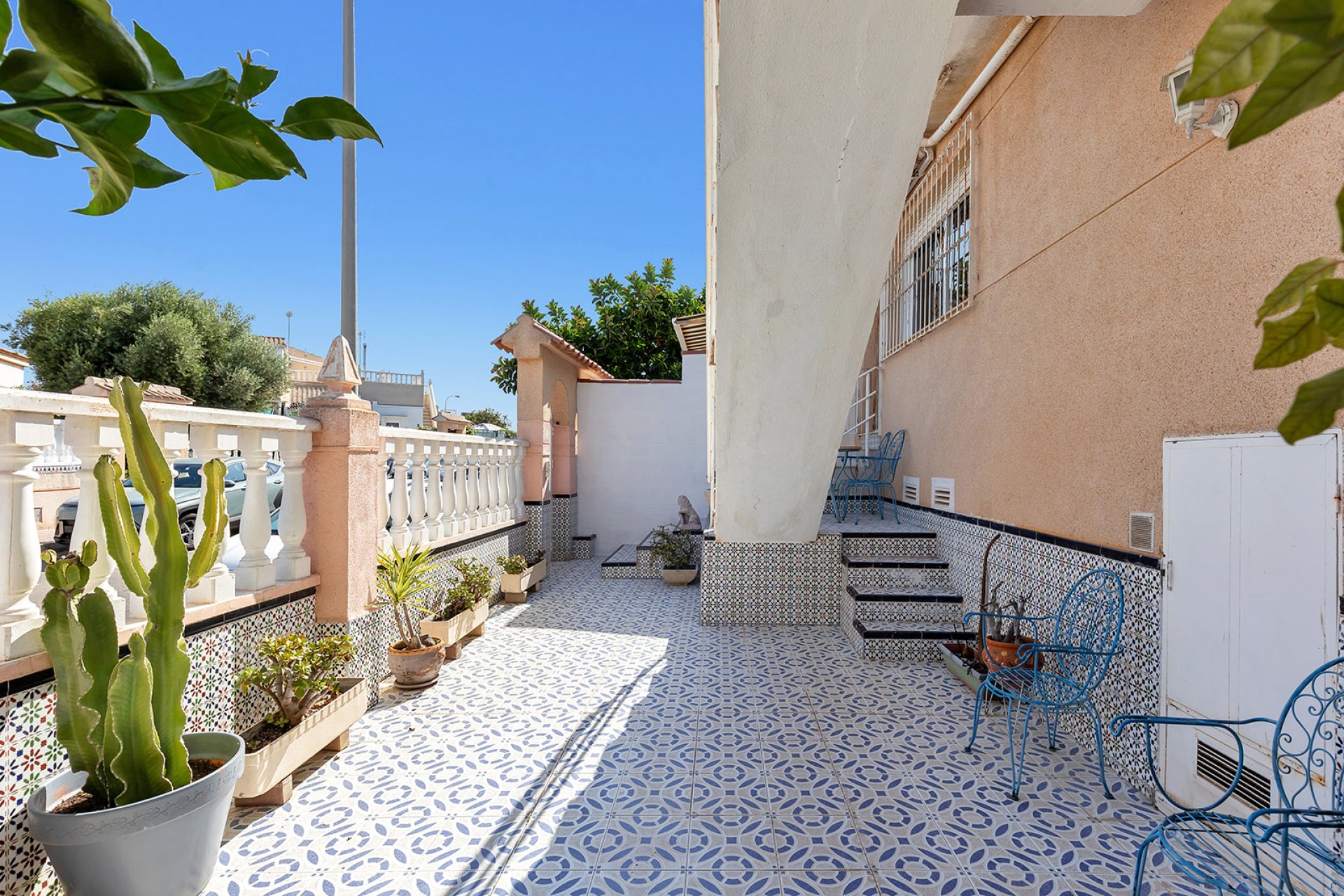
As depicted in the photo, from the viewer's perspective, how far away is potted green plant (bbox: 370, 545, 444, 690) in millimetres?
3996

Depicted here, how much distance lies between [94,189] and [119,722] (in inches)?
79.2

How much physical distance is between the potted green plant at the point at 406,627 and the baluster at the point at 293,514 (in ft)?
1.93

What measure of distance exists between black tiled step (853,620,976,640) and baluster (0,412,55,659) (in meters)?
4.48

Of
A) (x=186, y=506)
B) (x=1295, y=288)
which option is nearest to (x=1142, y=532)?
(x=1295, y=288)

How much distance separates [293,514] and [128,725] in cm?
158

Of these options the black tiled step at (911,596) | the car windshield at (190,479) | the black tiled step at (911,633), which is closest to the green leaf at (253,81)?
the black tiled step at (911,633)

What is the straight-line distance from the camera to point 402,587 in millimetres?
4066

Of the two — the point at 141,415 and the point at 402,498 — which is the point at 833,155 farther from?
the point at 402,498

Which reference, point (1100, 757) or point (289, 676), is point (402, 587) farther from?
point (1100, 757)

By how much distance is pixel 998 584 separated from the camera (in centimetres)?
425

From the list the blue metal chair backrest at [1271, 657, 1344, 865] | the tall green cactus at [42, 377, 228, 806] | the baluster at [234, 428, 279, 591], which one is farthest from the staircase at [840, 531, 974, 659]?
the tall green cactus at [42, 377, 228, 806]

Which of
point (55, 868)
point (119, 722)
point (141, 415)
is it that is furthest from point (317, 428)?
point (55, 868)

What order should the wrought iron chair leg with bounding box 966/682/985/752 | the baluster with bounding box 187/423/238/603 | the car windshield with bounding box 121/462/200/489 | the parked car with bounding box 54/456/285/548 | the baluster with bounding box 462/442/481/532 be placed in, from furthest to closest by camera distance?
the car windshield with bounding box 121/462/200/489, the baluster with bounding box 462/442/481/532, the parked car with bounding box 54/456/285/548, the wrought iron chair leg with bounding box 966/682/985/752, the baluster with bounding box 187/423/238/603

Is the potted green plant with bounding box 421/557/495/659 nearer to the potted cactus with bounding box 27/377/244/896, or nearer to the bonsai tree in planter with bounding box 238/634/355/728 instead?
the bonsai tree in planter with bounding box 238/634/355/728
